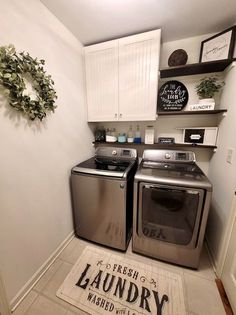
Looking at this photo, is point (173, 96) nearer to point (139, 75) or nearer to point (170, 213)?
point (139, 75)

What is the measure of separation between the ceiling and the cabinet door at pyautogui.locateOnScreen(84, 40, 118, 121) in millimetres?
149

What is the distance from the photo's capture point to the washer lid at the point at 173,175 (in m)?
1.23

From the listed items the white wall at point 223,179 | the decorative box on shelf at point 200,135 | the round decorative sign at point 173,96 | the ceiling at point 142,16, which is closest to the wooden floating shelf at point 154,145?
the decorative box on shelf at point 200,135

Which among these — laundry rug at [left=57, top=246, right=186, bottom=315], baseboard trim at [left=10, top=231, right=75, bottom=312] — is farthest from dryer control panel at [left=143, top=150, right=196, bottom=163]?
baseboard trim at [left=10, top=231, right=75, bottom=312]

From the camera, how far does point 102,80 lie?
172 cm

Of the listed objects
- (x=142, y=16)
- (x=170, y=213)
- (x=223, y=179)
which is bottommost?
(x=170, y=213)

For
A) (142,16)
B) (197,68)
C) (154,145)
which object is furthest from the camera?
(154,145)

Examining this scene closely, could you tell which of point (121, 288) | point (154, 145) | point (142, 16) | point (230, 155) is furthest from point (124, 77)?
point (121, 288)

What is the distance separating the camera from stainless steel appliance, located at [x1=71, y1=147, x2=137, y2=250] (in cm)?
144

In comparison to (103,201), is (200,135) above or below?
above

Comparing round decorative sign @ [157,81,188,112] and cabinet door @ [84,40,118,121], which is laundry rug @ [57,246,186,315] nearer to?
cabinet door @ [84,40,118,121]

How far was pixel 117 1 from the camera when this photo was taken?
115 cm

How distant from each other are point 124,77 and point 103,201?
144 cm

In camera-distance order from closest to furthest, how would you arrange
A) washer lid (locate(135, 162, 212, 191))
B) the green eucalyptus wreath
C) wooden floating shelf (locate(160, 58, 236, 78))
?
the green eucalyptus wreath → washer lid (locate(135, 162, 212, 191)) → wooden floating shelf (locate(160, 58, 236, 78))
